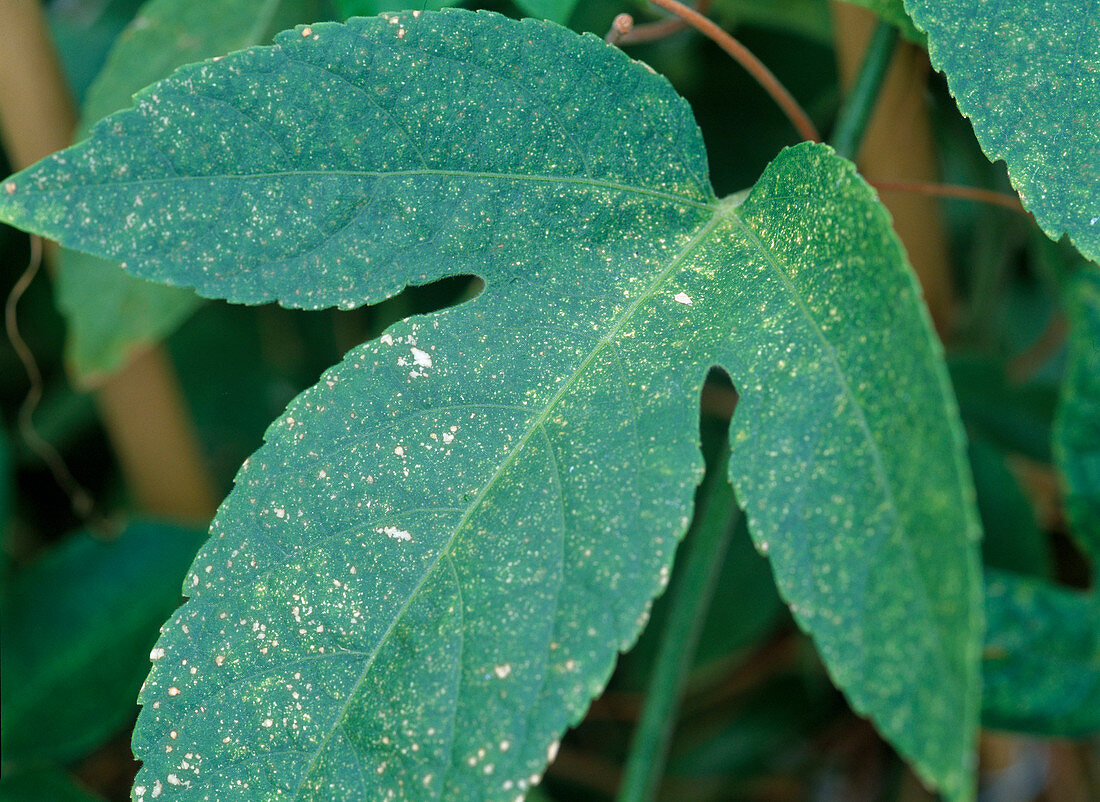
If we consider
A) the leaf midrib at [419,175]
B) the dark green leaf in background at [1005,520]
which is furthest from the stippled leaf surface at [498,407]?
the dark green leaf in background at [1005,520]

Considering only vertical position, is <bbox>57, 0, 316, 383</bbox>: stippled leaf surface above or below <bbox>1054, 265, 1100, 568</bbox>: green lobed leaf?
above

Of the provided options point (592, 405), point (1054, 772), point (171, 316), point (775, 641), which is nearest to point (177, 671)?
point (592, 405)

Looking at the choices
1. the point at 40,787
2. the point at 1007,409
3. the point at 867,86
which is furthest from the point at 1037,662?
the point at 40,787

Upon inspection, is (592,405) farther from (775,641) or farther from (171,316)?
(775,641)

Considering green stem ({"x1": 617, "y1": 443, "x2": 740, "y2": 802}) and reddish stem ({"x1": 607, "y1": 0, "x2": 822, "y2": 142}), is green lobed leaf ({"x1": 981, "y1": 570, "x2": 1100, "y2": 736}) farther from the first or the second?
reddish stem ({"x1": 607, "y1": 0, "x2": 822, "y2": 142})

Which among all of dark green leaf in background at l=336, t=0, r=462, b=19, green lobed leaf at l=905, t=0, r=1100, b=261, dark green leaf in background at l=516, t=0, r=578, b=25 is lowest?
green lobed leaf at l=905, t=0, r=1100, b=261

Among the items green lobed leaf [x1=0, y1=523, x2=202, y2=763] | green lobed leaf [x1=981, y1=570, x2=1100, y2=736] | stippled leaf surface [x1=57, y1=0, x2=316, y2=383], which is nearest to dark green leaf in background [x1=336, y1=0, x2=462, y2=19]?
stippled leaf surface [x1=57, y1=0, x2=316, y2=383]

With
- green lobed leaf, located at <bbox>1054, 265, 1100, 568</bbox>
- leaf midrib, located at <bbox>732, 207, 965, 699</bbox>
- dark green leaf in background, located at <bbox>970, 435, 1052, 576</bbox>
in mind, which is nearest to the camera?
leaf midrib, located at <bbox>732, 207, 965, 699</bbox>

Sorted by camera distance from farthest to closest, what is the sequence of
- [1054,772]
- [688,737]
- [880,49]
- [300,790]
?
1. [688,737]
2. [1054,772]
3. [880,49]
4. [300,790]

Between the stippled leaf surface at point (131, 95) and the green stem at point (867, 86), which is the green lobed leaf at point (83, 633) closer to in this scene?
the stippled leaf surface at point (131, 95)
